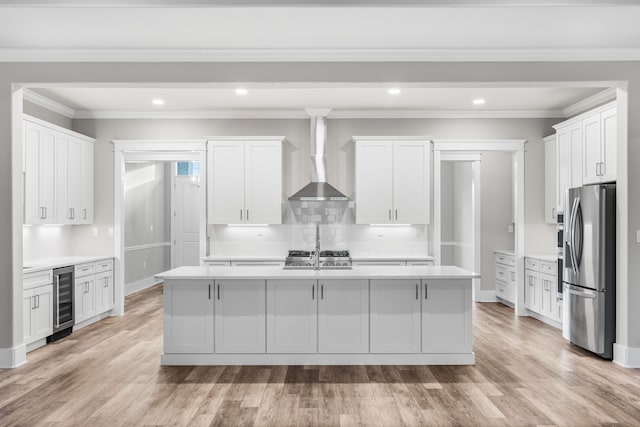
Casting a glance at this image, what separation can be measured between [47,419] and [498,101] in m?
5.95

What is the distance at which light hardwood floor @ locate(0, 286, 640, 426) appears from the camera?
10.6 feet

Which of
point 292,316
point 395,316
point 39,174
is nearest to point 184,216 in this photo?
point 39,174

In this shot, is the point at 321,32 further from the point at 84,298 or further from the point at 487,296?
the point at 487,296

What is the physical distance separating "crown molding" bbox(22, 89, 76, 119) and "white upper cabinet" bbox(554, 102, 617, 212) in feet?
21.5

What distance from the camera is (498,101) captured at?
6.24m

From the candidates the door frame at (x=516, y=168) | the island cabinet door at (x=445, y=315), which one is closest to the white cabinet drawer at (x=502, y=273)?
the door frame at (x=516, y=168)

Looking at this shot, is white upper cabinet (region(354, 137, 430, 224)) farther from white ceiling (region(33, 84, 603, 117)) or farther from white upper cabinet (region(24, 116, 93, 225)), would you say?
white upper cabinet (region(24, 116, 93, 225))

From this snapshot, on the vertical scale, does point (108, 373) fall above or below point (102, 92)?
below

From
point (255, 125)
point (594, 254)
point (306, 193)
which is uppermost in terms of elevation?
point (255, 125)

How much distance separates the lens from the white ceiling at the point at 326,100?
5.70 metres

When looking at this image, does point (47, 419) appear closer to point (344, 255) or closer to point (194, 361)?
point (194, 361)

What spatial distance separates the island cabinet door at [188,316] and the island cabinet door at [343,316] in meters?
1.05

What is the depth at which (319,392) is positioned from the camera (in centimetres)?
370

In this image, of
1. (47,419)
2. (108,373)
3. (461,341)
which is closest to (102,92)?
(108,373)
